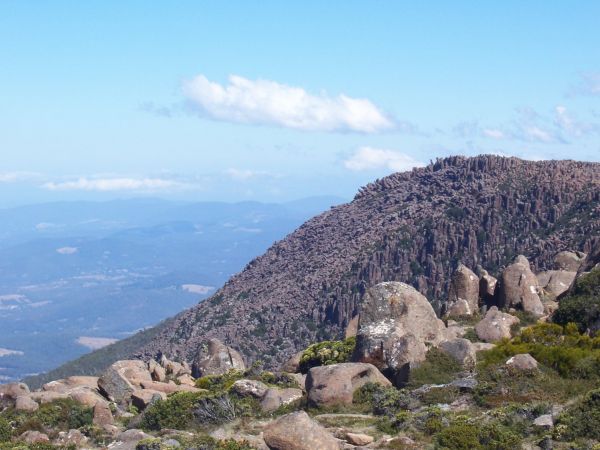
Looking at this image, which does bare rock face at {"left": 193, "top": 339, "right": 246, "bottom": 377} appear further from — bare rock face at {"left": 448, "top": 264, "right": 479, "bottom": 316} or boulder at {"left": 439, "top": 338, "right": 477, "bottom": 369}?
boulder at {"left": 439, "top": 338, "right": 477, "bottom": 369}

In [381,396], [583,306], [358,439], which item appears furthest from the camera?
[583,306]

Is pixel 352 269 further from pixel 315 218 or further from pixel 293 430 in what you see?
pixel 293 430

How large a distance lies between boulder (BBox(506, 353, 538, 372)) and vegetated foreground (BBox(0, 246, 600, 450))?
49mm

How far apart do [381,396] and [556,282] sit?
28.1 m

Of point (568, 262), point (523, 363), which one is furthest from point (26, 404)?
point (568, 262)

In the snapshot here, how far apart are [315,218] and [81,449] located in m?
138

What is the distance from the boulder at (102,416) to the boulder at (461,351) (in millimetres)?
13882

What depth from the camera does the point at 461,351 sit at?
121ft

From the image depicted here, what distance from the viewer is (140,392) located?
1533 inches

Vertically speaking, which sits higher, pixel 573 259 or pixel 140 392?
pixel 573 259

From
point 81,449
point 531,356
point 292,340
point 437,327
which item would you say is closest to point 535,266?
point 292,340

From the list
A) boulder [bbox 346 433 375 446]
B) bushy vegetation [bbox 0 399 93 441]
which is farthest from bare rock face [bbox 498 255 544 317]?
bushy vegetation [bbox 0 399 93 441]

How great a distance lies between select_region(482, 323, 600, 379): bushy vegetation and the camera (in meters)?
33.0

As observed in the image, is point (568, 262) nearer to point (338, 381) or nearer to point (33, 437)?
point (338, 381)
